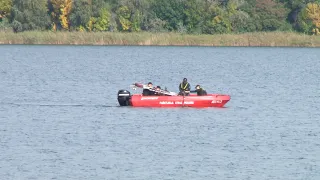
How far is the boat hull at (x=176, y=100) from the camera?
4419 cm

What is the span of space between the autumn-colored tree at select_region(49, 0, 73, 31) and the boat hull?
67.5m

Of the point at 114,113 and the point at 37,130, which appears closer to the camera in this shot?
the point at 37,130

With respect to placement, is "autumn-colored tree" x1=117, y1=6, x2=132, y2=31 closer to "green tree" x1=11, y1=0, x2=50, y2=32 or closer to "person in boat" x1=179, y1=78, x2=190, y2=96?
"green tree" x1=11, y1=0, x2=50, y2=32

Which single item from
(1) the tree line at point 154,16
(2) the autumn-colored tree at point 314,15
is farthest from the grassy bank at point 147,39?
(1) the tree line at point 154,16

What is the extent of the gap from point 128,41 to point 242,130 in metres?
63.5

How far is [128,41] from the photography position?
334 ft

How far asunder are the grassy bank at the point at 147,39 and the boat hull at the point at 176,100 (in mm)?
55089

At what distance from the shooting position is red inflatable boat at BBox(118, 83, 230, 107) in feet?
145

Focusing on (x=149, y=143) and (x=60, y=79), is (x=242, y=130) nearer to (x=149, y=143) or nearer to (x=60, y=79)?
(x=149, y=143)

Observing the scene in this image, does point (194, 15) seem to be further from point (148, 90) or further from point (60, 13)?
point (148, 90)

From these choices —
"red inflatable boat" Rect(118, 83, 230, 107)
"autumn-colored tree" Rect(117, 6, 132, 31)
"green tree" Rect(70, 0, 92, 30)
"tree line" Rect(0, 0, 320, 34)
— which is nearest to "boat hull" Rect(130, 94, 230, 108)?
"red inflatable boat" Rect(118, 83, 230, 107)

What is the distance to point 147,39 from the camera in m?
101

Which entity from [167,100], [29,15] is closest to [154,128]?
[167,100]

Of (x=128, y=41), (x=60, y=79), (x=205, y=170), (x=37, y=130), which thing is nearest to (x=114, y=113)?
(x=37, y=130)
